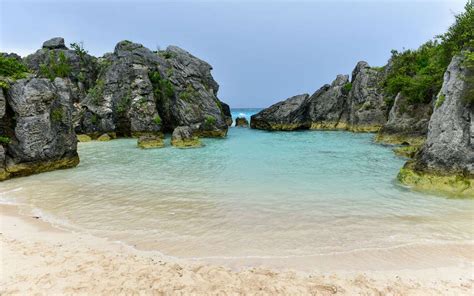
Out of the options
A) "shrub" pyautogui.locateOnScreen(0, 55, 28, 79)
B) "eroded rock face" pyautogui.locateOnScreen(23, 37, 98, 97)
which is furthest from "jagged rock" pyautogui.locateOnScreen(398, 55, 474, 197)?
"eroded rock face" pyautogui.locateOnScreen(23, 37, 98, 97)

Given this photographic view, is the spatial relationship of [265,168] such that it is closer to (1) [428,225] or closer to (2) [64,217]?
(1) [428,225]

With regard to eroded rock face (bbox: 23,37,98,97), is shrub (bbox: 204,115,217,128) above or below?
below

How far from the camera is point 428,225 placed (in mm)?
7277

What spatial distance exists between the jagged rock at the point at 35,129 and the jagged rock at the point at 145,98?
743 inches

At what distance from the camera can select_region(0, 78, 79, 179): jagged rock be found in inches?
527

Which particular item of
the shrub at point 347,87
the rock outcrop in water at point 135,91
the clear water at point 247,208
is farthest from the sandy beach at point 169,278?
the shrub at point 347,87

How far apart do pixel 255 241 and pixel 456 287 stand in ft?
12.2

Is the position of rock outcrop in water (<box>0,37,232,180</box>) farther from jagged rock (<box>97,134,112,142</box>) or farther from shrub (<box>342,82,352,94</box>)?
shrub (<box>342,82,352,94</box>)

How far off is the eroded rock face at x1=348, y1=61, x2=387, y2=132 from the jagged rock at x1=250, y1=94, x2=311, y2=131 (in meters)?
7.49

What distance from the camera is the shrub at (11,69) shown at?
14005 mm

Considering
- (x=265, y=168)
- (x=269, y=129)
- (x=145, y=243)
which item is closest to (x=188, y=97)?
(x=269, y=129)

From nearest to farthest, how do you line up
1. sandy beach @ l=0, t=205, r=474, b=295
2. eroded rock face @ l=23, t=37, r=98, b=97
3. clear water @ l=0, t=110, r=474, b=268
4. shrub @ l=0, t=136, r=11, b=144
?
1. sandy beach @ l=0, t=205, r=474, b=295
2. clear water @ l=0, t=110, r=474, b=268
3. shrub @ l=0, t=136, r=11, b=144
4. eroded rock face @ l=23, t=37, r=98, b=97

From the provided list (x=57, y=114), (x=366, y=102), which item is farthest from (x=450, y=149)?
(x=366, y=102)

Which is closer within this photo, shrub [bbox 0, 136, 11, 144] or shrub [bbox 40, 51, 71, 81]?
shrub [bbox 0, 136, 11, 144]
